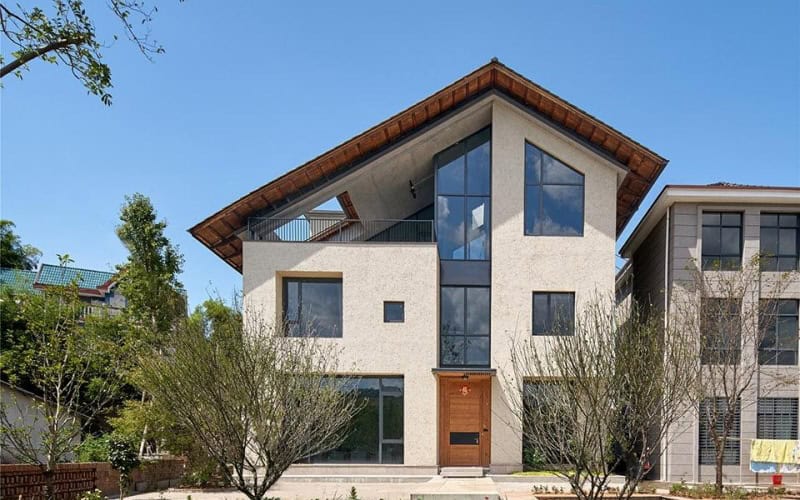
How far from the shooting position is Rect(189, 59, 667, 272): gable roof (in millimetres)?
15258

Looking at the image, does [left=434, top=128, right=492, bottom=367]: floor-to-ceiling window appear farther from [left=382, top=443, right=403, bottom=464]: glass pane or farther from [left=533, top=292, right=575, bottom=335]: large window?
[left=382, top=443, right=403, bottom=464]: glass pane

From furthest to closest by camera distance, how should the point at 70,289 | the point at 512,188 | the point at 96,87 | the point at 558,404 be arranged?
the point at 512,188
the point at 70,289
the point at 558,404
the point at 96,87

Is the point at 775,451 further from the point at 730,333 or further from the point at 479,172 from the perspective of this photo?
the point at 479,172

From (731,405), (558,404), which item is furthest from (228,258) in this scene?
(731,405)

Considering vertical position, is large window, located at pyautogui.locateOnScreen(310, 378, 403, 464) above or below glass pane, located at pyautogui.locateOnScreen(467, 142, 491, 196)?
below

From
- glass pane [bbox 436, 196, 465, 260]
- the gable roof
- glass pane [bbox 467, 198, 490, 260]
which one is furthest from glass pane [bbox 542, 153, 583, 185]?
glass pane [bbox 436, 196, 465, 260]

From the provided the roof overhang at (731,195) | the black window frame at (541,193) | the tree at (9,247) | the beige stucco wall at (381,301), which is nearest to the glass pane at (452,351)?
the beige stucco wall at (381,301)

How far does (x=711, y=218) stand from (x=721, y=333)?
3733 millimetres

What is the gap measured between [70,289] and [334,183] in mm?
7404

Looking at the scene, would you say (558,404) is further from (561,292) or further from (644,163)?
(644,163)

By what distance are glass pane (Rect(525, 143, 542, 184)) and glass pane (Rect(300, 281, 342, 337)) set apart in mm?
6614

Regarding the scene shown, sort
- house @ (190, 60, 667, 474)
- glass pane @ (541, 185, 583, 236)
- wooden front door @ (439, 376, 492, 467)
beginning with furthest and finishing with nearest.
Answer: glass pane @ (541, 185, 583, 236) < wooden front door @ (439, 376, 492, 467) < house @ (190, 60, 667, 474)

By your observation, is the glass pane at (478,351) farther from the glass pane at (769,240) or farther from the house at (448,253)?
the glass pane at (769,240)

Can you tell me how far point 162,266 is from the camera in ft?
61.1
